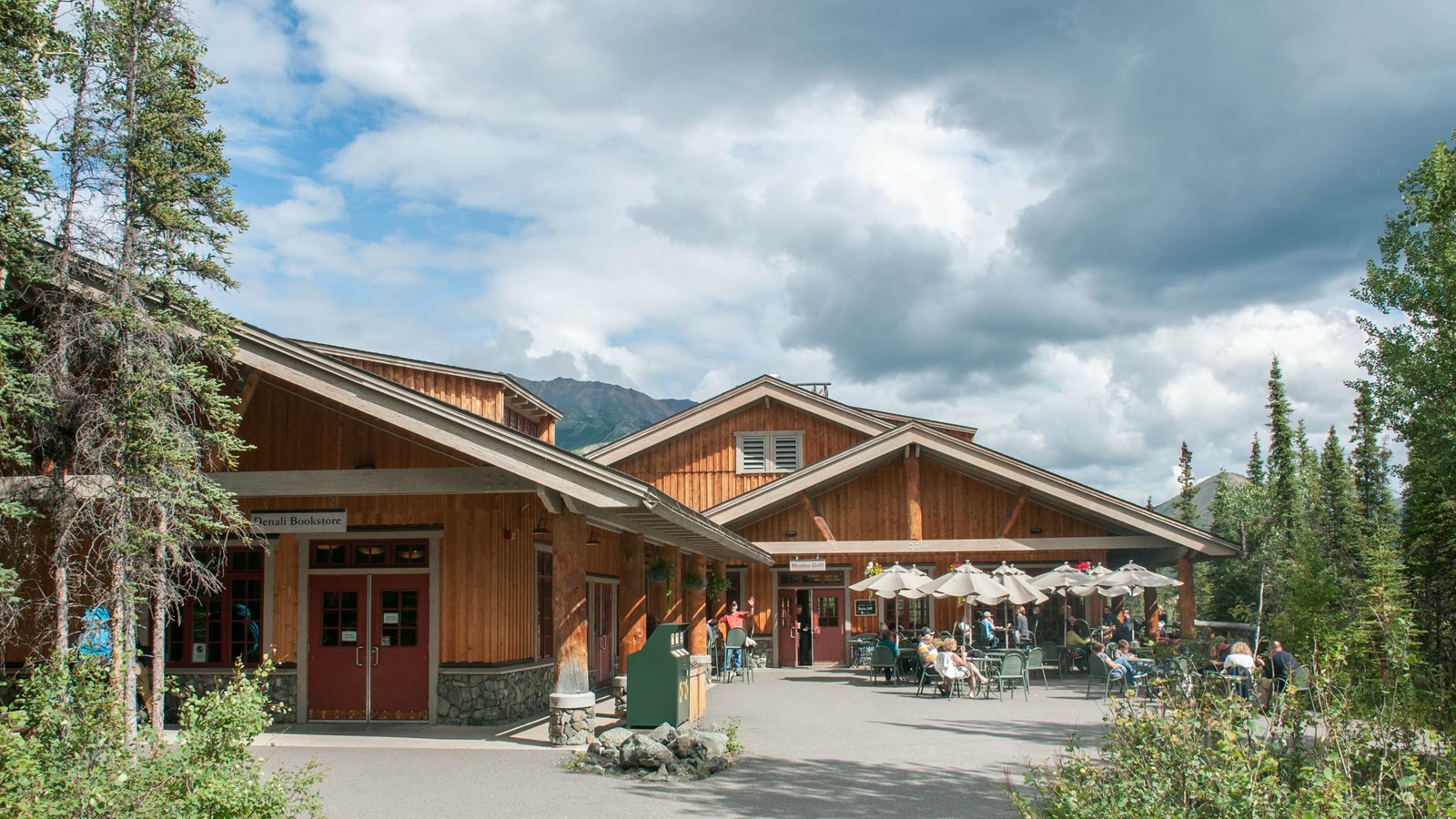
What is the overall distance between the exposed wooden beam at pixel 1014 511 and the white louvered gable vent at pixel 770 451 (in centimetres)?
523

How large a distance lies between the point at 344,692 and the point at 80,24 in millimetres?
8063

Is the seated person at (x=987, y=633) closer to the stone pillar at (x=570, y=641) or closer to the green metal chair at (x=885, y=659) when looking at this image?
the green metal chair at (x=885, y=659)

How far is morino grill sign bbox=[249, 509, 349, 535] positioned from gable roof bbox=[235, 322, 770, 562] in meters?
2.06

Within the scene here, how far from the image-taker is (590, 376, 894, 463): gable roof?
90.4 feet

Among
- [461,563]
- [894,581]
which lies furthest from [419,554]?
[894,581]

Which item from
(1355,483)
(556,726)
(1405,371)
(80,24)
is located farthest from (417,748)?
(1355,483)

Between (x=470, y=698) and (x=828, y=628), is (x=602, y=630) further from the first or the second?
(x=828, y=628)

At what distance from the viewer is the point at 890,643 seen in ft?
74.2

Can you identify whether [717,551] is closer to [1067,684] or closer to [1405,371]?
[1067,684]

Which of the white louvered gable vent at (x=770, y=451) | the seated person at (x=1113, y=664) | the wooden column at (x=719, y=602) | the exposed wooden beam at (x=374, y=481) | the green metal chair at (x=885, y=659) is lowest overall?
the green metal chair at (x=885, y=659)

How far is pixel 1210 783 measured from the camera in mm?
5879

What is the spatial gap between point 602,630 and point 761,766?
9470mm

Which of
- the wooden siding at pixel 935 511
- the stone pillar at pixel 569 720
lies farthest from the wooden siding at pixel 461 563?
the wooden siding at pixel 935 511

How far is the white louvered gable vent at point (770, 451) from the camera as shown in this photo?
1097 inches
